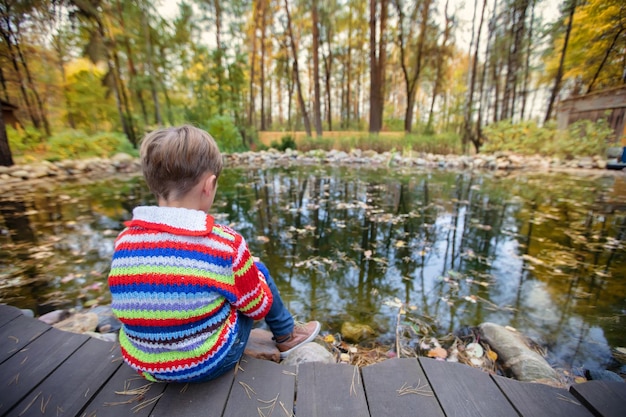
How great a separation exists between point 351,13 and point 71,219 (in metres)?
17.9

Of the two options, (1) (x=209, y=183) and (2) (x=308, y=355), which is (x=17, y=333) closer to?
(1) (x=209, y=183)

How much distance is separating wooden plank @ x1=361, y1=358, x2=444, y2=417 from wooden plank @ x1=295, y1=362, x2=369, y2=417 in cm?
4

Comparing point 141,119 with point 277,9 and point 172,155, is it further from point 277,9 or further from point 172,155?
point 172,155

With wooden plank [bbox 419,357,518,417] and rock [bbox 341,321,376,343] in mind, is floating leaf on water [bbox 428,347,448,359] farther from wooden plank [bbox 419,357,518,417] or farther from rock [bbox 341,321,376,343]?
wooden plank [bbox 419,357,518,417]

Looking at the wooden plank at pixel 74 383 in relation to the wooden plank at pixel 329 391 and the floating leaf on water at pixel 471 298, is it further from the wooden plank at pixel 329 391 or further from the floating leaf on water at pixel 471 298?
the floating leaf on water at pixel 471 298

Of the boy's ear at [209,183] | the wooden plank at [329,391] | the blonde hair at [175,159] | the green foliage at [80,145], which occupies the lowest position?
the wooden plank at [329,391]

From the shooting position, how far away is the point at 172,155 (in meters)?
0.92

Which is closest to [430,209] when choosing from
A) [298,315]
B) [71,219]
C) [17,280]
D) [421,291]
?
[421,291]

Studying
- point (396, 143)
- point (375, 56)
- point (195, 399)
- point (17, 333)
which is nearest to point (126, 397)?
point (195, 399)

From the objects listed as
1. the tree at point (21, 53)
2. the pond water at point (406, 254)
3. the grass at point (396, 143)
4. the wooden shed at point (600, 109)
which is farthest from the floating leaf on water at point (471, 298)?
the grass at point (396, 143)

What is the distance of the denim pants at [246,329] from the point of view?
3.38 ft

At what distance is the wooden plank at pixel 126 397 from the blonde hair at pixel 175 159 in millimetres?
714

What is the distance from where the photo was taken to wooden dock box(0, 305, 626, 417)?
93cm

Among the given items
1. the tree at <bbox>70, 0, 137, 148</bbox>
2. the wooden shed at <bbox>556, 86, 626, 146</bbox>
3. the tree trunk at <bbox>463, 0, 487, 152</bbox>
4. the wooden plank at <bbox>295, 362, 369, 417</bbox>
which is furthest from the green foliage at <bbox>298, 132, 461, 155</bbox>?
the wooden plank at <bbox>295, 362, 369, 417</bbox>
